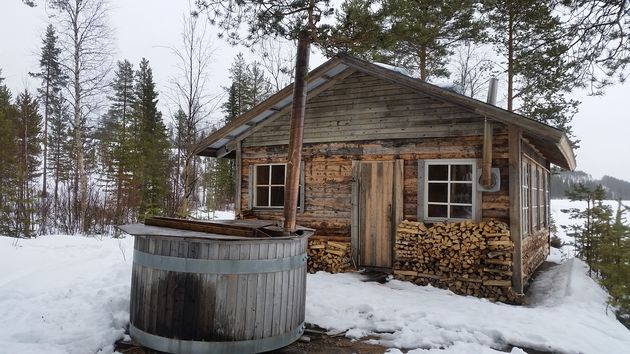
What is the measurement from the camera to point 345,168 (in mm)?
8438

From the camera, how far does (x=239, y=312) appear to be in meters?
3.91

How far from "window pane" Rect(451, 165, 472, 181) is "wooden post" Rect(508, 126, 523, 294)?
732 millimetres

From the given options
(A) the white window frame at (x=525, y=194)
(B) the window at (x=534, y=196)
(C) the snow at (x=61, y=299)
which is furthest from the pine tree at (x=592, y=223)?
(C) the snow at (x=61, y=299)

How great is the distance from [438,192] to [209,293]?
17.0 ft

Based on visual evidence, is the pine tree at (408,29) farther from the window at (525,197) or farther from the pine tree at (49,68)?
the pine tree at (49,68)

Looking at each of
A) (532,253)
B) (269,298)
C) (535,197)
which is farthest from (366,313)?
(535,197)

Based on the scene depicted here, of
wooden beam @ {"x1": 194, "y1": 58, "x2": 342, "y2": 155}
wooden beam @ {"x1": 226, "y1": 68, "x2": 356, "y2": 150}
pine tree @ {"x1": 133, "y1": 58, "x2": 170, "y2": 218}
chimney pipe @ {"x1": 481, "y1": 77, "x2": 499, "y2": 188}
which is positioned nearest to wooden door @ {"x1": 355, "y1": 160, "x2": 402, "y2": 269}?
chimney pipe @ {"x1": 481, "y1": 77, "x2": 499, "y2": 188}

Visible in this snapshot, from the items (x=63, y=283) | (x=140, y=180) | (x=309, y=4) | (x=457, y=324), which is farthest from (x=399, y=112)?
(x=140, y=180)

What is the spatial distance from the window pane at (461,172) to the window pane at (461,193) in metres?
0.12

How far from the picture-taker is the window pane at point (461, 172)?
24.0 feet

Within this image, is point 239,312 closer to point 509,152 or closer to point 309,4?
point 309,4

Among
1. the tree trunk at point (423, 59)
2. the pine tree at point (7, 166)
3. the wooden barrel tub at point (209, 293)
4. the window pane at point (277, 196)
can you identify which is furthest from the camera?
the tree trunk at point (423, 59)

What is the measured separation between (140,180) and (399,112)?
627 inches

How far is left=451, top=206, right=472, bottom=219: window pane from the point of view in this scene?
23.9 ft
